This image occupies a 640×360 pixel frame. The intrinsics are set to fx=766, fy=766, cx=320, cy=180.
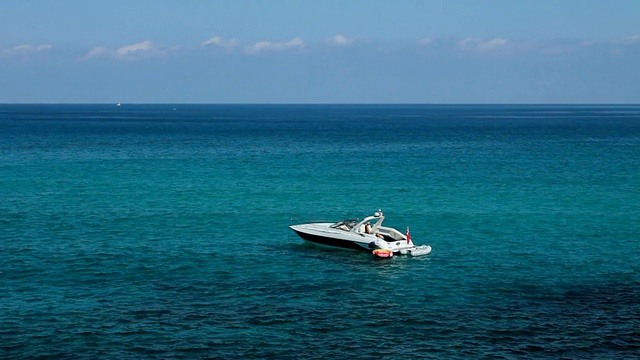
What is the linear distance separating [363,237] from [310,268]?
5810 mm

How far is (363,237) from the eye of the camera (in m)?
54.3

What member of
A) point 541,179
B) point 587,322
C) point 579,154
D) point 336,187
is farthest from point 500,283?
point 579,154

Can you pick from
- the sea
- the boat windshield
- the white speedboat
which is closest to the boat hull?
the white speedboat

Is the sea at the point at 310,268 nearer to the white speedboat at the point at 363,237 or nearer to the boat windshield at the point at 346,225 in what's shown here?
the white speedboat at the point at 363,237

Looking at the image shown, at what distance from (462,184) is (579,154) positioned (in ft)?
169

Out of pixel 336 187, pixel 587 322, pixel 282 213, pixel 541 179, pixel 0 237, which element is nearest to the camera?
pixel 587 322

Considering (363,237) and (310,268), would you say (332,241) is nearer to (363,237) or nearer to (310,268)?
(363,237)

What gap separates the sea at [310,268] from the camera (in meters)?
36.2

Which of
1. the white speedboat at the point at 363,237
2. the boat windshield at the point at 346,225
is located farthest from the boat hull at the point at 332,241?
the boat windshield at the point at 346,225

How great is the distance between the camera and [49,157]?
122625 mm

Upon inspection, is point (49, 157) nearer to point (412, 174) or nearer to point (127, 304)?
point (412, 174)

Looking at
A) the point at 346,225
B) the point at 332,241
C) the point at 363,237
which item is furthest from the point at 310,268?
the point at 346,225

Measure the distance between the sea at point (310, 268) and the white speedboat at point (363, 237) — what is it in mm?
710

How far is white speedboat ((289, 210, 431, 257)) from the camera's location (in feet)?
175
